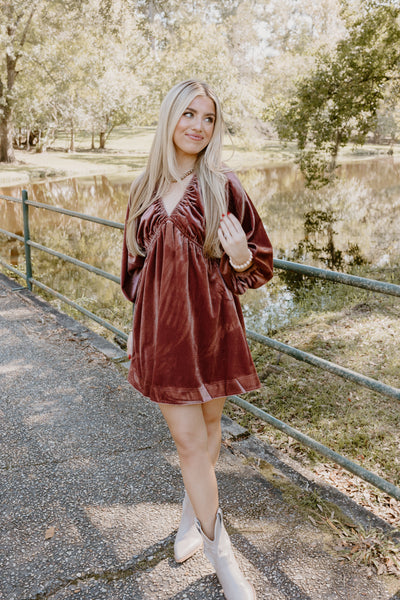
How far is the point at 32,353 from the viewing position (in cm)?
448

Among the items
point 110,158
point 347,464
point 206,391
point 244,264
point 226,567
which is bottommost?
point 110,158

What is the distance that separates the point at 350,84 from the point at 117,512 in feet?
35.3

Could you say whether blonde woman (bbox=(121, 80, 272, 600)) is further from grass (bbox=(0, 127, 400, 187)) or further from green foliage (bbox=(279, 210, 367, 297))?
grass (bbox=(0, 127, 400, 187))

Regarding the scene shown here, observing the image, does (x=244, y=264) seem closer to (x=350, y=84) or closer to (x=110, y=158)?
(x=350, y=84)

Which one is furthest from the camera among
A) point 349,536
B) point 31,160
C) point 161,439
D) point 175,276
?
point 31,160

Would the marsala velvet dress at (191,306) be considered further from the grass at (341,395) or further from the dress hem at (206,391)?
the grass at (341,395)

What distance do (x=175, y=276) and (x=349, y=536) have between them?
1380 millimetres

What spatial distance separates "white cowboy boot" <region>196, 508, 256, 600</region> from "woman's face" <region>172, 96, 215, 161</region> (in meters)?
1.37

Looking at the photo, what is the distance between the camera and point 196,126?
2053 millimetres

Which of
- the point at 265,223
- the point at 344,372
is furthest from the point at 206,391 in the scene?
the point at 265,223

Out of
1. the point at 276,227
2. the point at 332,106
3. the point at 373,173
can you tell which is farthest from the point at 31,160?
the point at 332,106

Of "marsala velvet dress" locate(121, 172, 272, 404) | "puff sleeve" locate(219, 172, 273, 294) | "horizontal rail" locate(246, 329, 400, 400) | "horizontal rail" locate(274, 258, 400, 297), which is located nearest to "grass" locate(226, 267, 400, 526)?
"horizontal rail" locate(246, 329, 400, 400)

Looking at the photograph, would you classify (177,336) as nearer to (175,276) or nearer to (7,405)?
(175,276)

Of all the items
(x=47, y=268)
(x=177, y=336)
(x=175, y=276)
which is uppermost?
(x=175, y=276)
